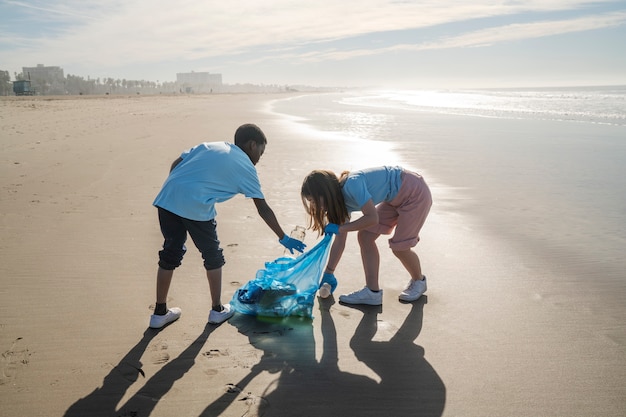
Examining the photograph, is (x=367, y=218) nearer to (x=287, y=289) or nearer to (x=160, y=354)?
(x=287, y=289)

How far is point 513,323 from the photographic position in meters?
3.22

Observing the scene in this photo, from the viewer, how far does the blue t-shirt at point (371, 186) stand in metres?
3.06

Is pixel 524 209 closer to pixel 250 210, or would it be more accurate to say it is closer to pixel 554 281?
pixel 554 281

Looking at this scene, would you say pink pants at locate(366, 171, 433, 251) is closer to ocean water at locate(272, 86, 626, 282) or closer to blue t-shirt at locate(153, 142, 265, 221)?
blue t-shirt at locate(153, 142, 265, 221)

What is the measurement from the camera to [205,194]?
9.48 feet

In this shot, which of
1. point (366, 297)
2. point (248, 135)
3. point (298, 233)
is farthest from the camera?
point (298, 233)

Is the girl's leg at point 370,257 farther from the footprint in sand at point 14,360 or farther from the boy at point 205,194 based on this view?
the footprint in sand at point 14,360

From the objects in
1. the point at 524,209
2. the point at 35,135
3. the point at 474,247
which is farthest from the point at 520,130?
the point at 35,135

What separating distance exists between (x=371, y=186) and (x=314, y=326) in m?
1.13

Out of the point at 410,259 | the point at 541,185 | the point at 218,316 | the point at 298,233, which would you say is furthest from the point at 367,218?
the point at 541,185

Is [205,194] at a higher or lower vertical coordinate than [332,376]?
higher

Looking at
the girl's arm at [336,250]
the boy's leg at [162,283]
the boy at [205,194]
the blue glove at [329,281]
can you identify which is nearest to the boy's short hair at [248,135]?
the boy at [205,194]

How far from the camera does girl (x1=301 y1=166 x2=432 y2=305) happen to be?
3078mm

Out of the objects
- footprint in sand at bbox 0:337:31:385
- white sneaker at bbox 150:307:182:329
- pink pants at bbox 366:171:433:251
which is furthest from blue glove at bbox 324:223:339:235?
footprint in sand at bbox 0:337:31:385
